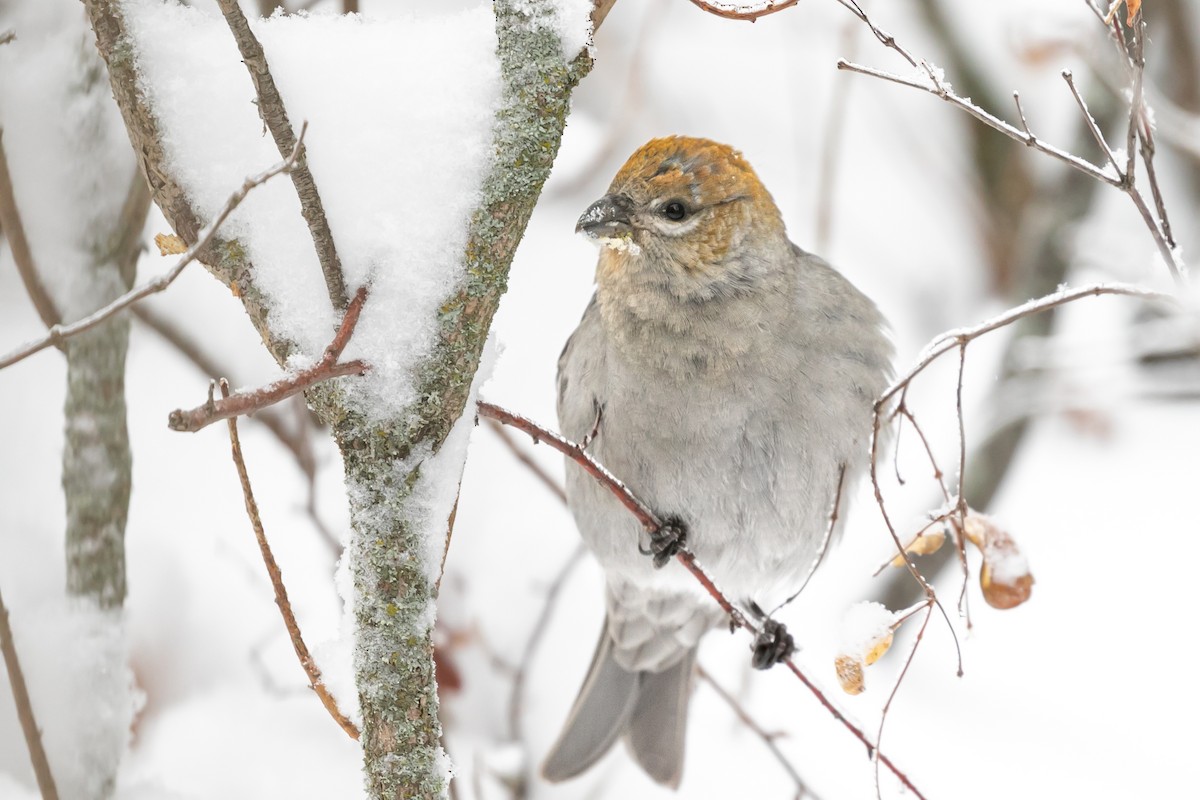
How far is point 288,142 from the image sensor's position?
4.76 feet

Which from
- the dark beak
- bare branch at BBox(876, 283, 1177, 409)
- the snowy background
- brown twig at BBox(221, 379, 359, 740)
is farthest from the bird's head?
brown twig at BBox(221, 379, 359, 740)

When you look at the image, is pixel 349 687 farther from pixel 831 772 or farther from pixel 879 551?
pixel 879 551

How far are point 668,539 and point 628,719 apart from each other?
0.89m

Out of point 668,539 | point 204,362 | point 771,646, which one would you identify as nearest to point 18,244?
point 204,362

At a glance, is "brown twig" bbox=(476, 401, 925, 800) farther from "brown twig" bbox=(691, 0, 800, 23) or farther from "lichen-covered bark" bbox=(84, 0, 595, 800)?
"brown twig" bbox=(691, 0, 800, 23)

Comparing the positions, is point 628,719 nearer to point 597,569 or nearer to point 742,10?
point 597,569

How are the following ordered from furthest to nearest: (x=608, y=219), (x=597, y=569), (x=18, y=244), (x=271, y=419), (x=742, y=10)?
(x=597, y=569), (x=271, y=419), (x=608, y=219), (x=18, y=244), (x=742, y=10)

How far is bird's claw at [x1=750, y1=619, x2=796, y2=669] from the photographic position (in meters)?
3.06

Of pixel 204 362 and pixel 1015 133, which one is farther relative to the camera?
pixel 204 362

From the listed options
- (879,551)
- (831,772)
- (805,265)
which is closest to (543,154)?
(805,265)

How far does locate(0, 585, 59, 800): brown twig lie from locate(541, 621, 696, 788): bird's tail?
1730 mm

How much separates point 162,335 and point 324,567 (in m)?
0.95

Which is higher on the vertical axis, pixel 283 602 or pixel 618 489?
pixel 618 489

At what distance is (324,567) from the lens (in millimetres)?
3611
